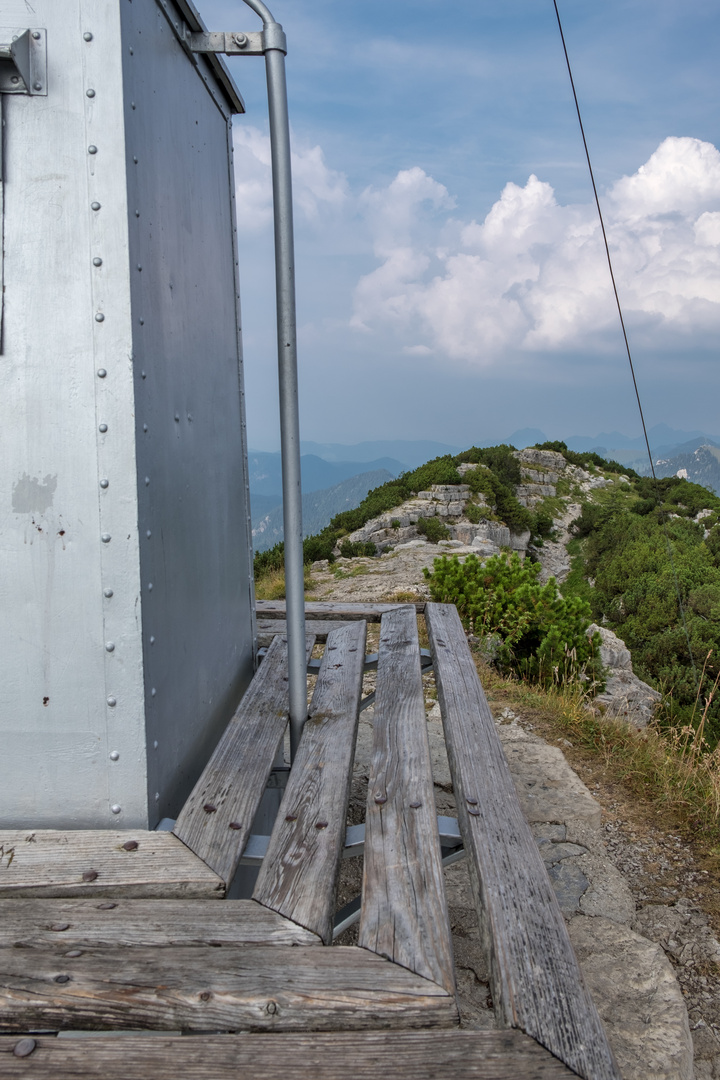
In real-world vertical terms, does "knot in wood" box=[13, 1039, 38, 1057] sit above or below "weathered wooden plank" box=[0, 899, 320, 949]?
below

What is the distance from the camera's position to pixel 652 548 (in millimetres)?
18406

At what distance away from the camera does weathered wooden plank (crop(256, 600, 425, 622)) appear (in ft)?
10.3

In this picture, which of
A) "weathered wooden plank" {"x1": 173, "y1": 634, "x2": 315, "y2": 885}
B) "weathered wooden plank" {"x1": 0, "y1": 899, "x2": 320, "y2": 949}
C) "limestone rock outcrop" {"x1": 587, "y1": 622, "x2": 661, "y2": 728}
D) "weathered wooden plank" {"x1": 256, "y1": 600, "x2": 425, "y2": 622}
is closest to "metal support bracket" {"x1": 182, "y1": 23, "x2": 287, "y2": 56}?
"weathered wooden plank" {"x1": 173, "y1": 634, "x2": 315, "y2": 885}

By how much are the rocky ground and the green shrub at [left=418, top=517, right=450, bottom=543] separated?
294 inches

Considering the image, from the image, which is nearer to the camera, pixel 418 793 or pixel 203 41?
pixel 418 793

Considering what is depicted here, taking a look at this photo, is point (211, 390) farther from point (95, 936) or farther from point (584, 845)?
point (584, 845)

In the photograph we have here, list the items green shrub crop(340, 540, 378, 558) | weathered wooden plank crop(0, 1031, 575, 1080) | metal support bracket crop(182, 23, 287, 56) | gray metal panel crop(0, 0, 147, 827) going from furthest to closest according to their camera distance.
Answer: green shrub crop(340, 540, 378, 558)
metal support bracket crop(182, 23, 287, 56)
gray metal panel crop(0, 0, 147, 827)
weathered wooden plank crop(0, 1031, 575, 1080)

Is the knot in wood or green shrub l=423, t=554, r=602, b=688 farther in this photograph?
green shrub l=423, t=554, r=602, b=688

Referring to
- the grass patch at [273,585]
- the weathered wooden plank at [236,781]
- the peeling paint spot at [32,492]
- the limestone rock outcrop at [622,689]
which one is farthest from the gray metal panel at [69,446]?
the grass patch at [273,585]

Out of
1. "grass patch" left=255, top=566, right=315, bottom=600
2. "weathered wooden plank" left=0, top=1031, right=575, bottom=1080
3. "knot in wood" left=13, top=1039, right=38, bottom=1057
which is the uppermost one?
"grass patch" left=255, top=566, right=315, bottom=600

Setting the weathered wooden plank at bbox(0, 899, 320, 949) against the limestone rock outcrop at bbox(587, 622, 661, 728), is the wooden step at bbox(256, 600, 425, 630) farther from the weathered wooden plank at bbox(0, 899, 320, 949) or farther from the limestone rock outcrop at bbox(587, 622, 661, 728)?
the limestone rock outcrop at bbox(587, 622, 661, 728)

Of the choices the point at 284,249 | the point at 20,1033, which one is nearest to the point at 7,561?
the point at 20,1033

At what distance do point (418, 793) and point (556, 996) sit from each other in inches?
23.4

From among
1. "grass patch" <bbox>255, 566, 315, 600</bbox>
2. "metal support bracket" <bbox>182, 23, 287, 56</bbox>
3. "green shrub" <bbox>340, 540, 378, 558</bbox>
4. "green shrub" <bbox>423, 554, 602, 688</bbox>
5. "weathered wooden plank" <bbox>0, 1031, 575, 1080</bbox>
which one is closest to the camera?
"weathered wooden plank" <bbox>0, 1031, 575, 1080</bbox>
